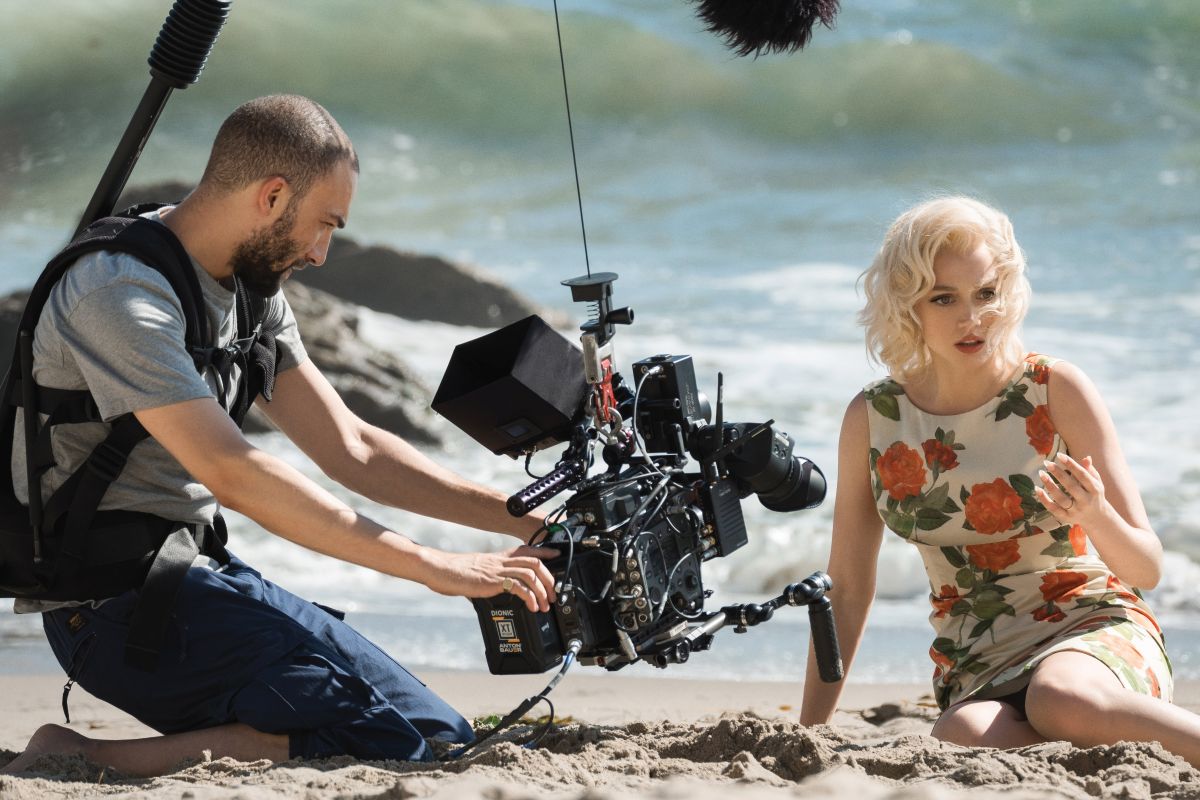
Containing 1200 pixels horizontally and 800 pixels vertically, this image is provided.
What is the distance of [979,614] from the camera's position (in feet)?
9.97

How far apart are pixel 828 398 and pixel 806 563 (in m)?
3.06

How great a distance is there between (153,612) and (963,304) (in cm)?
178

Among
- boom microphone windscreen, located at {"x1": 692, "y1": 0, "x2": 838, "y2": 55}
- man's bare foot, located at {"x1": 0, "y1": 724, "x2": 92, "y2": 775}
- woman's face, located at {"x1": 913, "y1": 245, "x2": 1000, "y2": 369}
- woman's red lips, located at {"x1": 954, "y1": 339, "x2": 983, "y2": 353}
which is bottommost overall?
man's bare foot, located at {"x1": 0, "y1": 724, "x2": 92, "y2": 775}

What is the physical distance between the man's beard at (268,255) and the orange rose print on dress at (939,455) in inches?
55.0

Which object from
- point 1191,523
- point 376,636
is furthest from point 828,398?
point 376,636

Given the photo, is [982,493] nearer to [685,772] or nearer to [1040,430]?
[1040,430]

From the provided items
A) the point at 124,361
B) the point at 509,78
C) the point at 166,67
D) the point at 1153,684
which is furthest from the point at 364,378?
the point at 509,78

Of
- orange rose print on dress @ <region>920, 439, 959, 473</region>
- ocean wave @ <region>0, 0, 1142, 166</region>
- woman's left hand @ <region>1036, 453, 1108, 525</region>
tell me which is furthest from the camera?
ocean wave @ <region>0, 0, 1142, 166</region>

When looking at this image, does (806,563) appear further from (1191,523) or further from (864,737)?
(864,737)

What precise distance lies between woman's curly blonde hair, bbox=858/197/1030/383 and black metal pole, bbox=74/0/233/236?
1.53 metres

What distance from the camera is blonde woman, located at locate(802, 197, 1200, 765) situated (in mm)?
2871

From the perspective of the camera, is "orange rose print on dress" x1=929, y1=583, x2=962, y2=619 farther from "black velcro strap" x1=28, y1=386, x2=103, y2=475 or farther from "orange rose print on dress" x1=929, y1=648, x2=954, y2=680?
"black velcro strap" x1=28, y1=386, x2=103, y2=475

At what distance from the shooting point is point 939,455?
3072 millimetres

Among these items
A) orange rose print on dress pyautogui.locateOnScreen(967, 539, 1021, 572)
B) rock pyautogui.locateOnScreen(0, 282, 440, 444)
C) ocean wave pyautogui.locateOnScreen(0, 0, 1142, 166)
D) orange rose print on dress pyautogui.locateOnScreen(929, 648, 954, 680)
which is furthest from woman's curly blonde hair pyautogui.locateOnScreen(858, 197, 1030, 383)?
ocean wave pyautogui.locateOnScreen(0, 0, 1142, 166)
